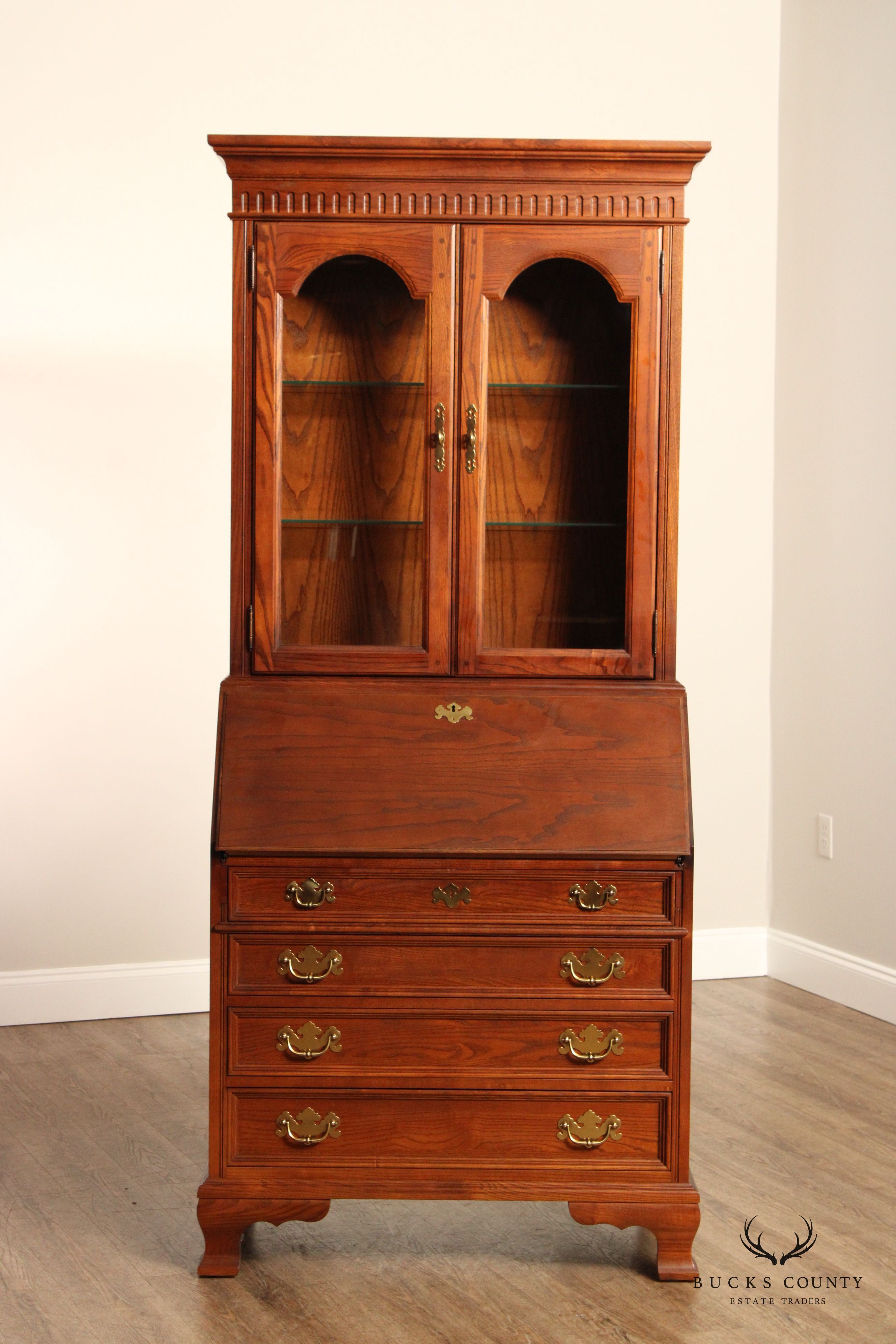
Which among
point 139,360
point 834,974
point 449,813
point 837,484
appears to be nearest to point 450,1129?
point 449,813

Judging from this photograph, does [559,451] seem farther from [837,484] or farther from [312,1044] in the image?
[837,484]

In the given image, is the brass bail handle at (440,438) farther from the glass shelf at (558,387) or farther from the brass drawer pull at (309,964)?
the brass drawer pull at (309,964)

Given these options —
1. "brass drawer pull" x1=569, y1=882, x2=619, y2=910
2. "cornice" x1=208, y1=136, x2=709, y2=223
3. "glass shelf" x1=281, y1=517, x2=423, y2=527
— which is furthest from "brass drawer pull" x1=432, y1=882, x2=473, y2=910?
"cornice" x1=208, y1=136, x2=709, y2=223

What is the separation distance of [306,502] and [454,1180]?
3.85 ft

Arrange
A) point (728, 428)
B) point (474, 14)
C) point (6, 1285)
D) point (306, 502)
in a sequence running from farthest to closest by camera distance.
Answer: point (728, 428) → point (474, 14) → point (306, 502) → point (6, 1285)

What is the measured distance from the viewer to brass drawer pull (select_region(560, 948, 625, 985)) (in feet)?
6.93

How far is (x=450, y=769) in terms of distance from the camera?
6.95 feet

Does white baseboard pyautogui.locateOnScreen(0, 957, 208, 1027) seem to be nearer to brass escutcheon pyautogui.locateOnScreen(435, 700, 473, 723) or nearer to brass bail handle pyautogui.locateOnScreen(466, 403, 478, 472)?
brass escutcheon pyautogui.locateOnScreen(435, 700, 473, 723)

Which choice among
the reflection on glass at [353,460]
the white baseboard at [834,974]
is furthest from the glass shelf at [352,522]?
the white baseboard at [834,974]

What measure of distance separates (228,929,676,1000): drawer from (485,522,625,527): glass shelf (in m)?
0.71

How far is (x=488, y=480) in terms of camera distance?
7.28 feet

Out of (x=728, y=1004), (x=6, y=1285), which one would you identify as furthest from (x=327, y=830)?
(x=728, y=1004)

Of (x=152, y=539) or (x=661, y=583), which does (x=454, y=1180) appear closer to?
(x=661, y=583)

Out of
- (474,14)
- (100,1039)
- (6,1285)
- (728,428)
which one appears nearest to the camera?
(6,1285)
